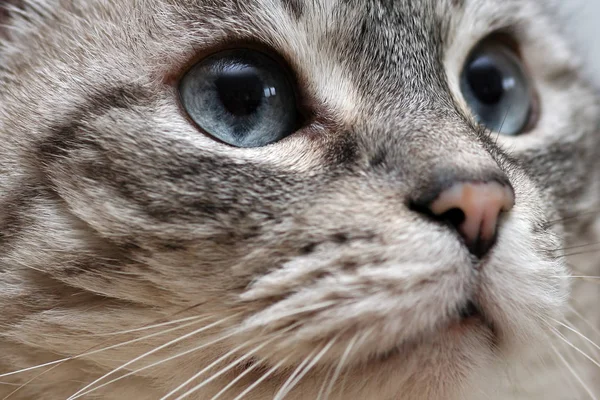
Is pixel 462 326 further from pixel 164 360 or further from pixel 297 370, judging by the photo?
pixel 164 360

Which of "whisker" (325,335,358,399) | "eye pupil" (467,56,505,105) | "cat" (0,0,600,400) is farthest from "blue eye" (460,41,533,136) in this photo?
"whisker" (325,335,358,399)

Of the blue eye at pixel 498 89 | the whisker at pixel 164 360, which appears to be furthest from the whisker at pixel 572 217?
the whisker at pixel 164 360

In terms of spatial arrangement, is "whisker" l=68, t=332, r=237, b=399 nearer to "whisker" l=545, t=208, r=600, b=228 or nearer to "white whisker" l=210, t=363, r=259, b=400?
"white whisker" l=210, t=363, r=259, b=400

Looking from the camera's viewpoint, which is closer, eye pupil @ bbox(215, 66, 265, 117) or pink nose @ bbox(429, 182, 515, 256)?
pink nose @ bbox(429, 182, 515, 256)

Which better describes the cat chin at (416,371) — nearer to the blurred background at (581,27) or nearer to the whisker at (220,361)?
the whisker at (220,361)

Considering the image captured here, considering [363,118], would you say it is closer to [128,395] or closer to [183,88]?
[183,88]

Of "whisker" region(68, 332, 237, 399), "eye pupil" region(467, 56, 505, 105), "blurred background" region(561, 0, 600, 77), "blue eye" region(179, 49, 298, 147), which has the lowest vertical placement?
"whisker" region(68, 332, 237, 399)

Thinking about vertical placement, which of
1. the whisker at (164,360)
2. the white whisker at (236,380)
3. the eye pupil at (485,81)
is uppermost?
the eye pupil at (485,81)

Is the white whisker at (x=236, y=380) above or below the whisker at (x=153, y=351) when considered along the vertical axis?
below
